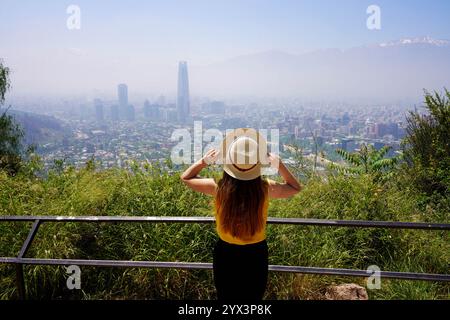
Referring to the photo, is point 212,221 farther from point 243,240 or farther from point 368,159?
point 368,159


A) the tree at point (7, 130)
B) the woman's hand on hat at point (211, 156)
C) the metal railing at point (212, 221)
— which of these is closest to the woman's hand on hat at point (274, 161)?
the woman's hand on hat at point (211, 156)

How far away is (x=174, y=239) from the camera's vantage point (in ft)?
12.7

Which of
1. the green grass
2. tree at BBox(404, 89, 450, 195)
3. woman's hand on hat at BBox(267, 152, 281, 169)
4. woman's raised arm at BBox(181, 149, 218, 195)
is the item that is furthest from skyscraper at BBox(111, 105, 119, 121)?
woman's hand on hat at BBox(267, 152, 281, 169)

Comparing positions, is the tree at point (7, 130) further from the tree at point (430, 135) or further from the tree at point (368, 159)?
the tree at point (430, 135)

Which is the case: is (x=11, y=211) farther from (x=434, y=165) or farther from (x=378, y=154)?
(x=434, y=165)

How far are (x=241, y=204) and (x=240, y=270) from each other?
0.44 meters

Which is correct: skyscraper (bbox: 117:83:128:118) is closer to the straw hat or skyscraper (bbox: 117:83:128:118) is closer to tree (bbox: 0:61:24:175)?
Answer: tree (bbox: 0:61:24:175)

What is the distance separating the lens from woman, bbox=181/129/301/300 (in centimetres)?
205

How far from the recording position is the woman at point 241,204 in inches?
80.7

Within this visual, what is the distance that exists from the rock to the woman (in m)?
1.56

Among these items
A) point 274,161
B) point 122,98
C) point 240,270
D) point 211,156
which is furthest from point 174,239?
point 122,98

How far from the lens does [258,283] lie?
2266 mm
